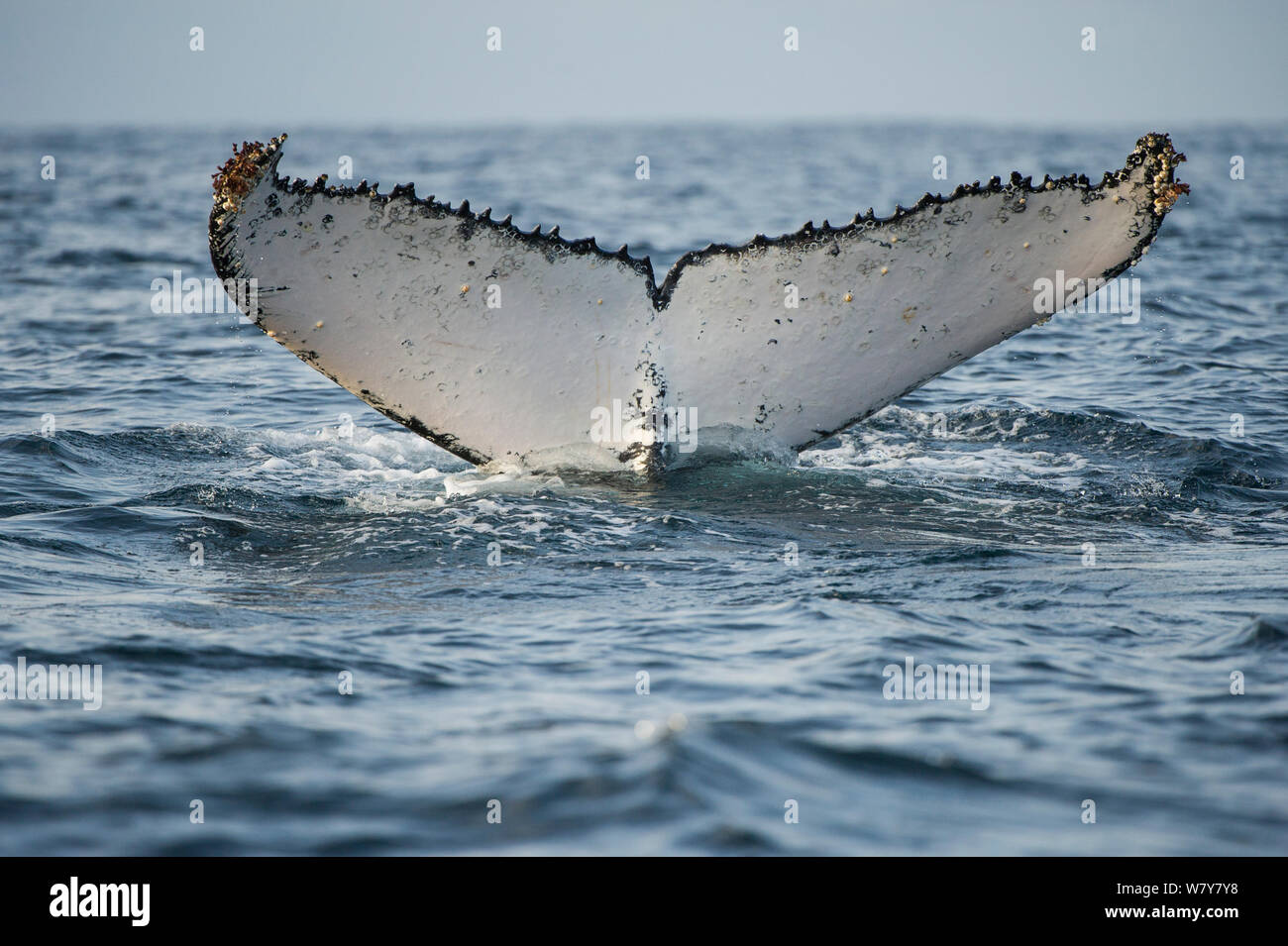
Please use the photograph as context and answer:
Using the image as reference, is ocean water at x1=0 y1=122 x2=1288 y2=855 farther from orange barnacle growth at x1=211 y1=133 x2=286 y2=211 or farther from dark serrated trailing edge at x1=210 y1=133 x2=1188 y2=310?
orange barnacle growth at x1=211 y1=133 x2=286 y2=211

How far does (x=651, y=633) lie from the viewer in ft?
17.7

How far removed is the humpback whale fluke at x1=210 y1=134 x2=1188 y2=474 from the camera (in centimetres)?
591

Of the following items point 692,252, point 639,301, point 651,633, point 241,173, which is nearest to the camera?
point 651,633

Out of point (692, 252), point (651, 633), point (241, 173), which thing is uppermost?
point (241, 173)

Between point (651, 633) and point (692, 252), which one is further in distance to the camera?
point (692, 252)

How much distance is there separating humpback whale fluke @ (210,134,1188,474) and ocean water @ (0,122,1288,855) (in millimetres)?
537

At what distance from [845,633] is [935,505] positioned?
216cm

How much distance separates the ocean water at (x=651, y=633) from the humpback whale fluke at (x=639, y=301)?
1.76 ft

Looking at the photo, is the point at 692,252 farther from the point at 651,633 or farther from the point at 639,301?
the point at 651,633

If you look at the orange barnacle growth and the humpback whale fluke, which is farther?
the humpback whale fluke

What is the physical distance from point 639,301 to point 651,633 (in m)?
1.72

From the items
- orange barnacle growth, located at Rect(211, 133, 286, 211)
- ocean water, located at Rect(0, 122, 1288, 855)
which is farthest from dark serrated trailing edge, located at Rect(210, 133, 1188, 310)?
ocean water, located at Rect(0, 122, 1288, 855)

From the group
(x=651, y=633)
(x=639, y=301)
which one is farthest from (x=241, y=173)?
(x=651, y=633)

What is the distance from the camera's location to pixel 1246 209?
1142 inches
